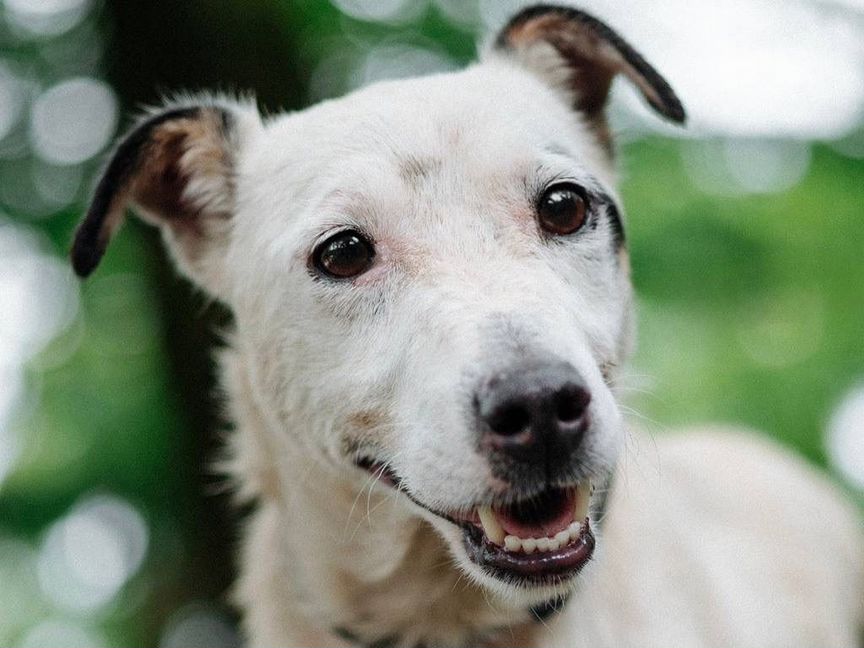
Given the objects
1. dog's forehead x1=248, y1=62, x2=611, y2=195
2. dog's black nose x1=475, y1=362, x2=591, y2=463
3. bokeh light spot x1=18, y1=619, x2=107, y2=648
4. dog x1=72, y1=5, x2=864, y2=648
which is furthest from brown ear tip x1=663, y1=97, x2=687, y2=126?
bokeh light spot x1=18, y1=619, x2=107, y2=648

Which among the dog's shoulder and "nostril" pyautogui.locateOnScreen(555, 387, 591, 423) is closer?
"nostril" pyautogui.locateOnScreen(555, 387, 591, 423)

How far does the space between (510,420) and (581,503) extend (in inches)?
15.8

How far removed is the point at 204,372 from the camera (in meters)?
6.07

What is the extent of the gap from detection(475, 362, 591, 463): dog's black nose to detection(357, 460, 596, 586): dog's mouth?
7.9 inches

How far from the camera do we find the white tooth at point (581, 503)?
2195 mm

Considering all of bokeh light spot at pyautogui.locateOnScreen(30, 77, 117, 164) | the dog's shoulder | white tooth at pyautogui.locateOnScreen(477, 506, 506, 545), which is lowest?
bokeh light spot at pyautogui.locateOnScreen(30, 77, 117, 164)

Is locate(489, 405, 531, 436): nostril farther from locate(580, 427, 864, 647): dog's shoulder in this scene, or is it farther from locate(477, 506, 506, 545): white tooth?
locate(580, 427, 864, 647): dog's shoulder

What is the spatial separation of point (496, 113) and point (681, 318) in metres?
4.10

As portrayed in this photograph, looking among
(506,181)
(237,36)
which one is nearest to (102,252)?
(506,181)

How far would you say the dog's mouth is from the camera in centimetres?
213

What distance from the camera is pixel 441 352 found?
2129mm

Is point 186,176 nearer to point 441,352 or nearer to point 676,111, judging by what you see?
point 441,352

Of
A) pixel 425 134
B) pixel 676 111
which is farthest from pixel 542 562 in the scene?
pixel 676 111

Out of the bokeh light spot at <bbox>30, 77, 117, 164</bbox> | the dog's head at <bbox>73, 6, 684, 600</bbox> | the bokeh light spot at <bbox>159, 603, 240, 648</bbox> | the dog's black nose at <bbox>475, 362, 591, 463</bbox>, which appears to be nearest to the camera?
the dog's black nose at <bbox>475, 362, 591, 463</bbox>
